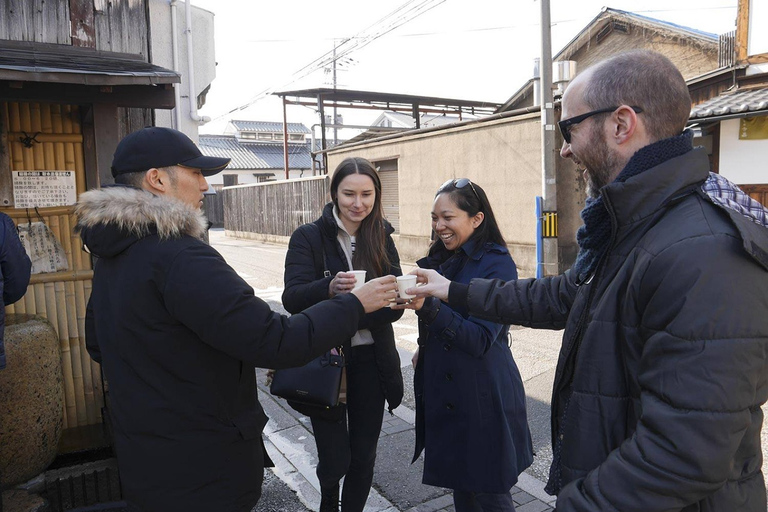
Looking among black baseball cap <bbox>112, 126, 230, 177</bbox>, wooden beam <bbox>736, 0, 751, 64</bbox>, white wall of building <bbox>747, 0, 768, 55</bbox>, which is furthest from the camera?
wooden beam <bbox>736, 0, 751, 64</bbox>

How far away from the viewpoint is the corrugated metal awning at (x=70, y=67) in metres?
2.79

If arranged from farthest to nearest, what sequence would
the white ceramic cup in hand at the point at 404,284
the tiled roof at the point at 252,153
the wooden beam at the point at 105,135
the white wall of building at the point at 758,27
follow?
the tiled roof at the point at 252,153 < the white wall of building at the point at 758,27 < the wooden beam at the point at 105,135 < the white ceramic cup in hand at the point at 404,284

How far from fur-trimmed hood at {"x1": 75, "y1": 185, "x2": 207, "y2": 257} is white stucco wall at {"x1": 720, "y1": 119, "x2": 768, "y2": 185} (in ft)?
30.4

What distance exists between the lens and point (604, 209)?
59.2 inches

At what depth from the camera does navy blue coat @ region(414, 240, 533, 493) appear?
2453 mm

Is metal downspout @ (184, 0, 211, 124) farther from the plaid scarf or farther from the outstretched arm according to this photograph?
the outstretched arm

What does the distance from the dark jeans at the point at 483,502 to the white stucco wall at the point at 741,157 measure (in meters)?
8.21

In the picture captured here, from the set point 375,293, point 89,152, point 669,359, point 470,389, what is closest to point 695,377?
point 669,359

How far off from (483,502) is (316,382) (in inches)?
38.4

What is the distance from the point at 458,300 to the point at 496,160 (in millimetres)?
10187

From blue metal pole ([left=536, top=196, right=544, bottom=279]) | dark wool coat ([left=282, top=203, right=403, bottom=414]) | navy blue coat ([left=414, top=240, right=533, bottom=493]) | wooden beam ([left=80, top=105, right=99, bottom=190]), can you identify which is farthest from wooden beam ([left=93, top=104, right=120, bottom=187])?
blue metal pole ([left=536, top=196, right=544, bottom=279])

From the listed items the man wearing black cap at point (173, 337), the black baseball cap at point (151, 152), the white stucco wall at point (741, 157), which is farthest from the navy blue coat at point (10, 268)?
the white stucco wall at point (741, 157)

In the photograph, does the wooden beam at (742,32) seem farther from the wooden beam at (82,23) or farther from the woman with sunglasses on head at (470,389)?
→ the wooden beam at (82,23)

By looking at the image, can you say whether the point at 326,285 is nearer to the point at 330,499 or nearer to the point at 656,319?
the point at 330,499
